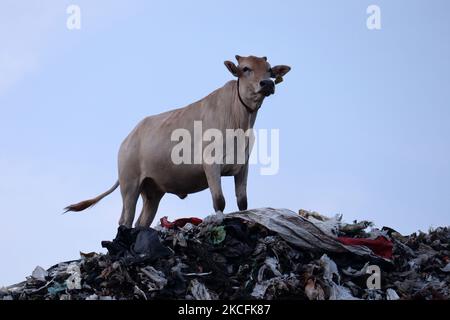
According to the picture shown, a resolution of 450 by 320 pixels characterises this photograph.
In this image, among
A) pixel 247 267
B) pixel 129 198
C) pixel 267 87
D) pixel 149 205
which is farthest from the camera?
pixel 149 205

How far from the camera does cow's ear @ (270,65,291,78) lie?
12.2m

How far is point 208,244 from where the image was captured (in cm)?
1051

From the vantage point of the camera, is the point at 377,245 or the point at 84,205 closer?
the point at 377,245

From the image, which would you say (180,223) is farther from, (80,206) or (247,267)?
(80,206)

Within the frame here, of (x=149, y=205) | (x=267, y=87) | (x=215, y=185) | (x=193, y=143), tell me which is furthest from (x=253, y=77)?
(x=149, y=205)

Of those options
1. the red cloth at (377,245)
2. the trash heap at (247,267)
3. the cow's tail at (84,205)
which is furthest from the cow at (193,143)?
the red cloth at (377,245)

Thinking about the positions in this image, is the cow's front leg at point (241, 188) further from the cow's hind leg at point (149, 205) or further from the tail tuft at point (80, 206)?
the tail tuft at point (80, 206)

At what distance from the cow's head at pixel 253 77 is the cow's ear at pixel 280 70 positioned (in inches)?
3.0

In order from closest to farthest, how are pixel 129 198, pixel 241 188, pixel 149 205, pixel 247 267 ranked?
pixel 247 267, pixel 241 188, pixel 129 198, pixel 149 205

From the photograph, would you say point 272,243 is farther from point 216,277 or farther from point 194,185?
point 194,185

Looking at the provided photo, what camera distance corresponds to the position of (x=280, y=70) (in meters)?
12.2

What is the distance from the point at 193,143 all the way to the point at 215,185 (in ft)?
2.77
